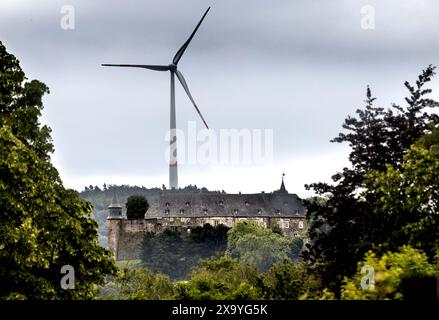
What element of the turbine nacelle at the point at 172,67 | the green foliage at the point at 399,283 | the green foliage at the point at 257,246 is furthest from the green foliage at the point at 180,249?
the green foliage at the point at 399,283

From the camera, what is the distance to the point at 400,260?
78.9ft

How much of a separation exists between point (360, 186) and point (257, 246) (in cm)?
13399

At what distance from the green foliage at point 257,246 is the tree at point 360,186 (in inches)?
4807

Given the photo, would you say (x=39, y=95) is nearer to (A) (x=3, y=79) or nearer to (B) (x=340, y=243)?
(A) (x=3, y=79)

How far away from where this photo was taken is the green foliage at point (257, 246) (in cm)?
17425

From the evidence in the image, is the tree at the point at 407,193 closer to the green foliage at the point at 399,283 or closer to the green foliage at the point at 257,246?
the green foliage at the point at 399,283

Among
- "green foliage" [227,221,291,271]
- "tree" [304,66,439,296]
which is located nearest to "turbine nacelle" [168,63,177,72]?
"green foliage" [227,221,291,271]

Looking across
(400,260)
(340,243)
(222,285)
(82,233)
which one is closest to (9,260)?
(82,233)

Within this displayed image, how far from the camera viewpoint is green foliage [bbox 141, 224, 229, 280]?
180 metres

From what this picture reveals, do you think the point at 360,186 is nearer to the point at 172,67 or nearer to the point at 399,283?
the point at 399,283

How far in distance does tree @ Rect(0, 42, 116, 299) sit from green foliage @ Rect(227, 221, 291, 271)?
126944 mm

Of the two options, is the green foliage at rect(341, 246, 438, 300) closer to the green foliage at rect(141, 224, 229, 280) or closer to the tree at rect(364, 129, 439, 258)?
the tree at rect(364, 129, 439, 258)
